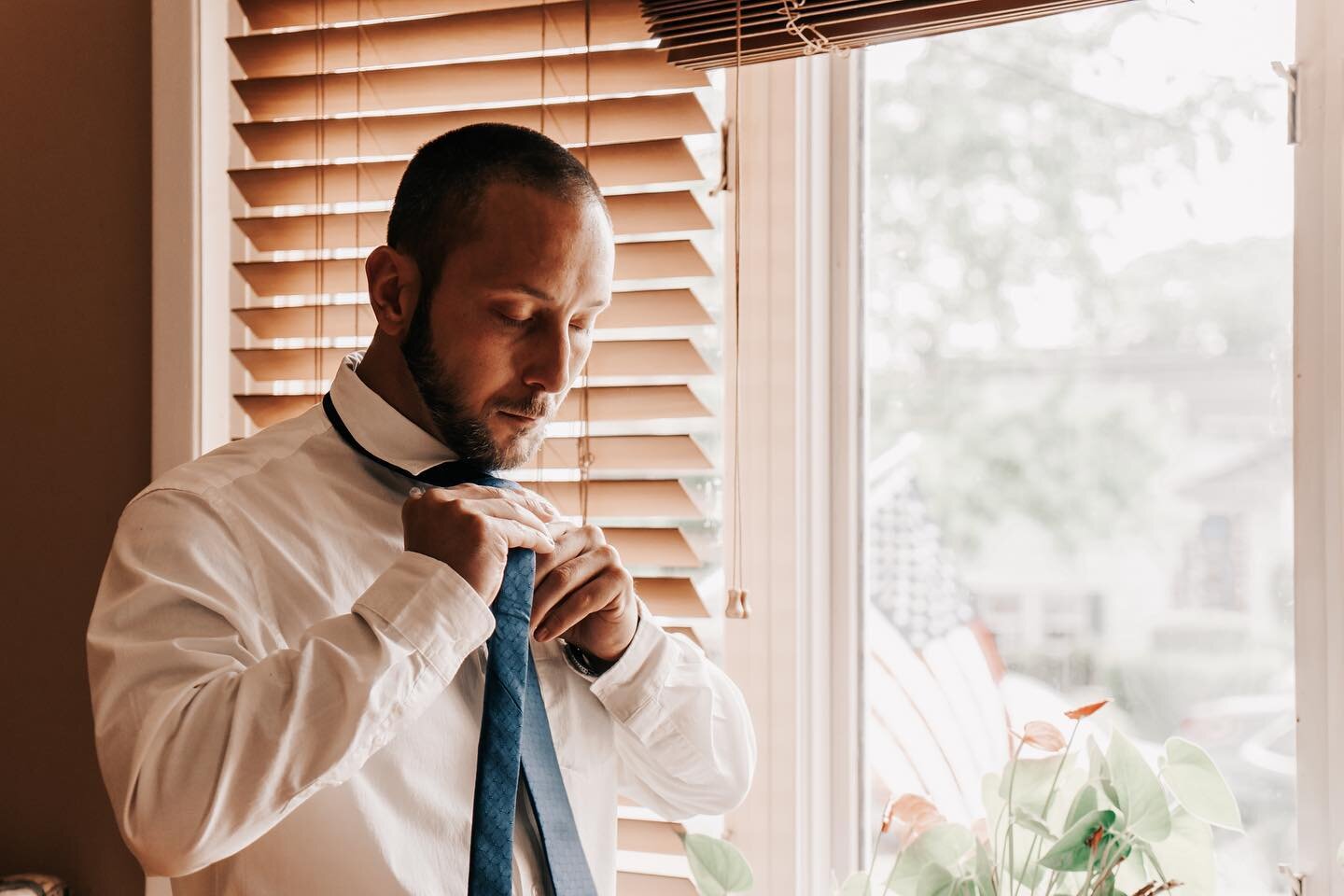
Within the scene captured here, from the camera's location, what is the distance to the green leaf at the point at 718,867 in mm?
1288

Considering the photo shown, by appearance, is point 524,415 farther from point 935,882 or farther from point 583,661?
point 935,882

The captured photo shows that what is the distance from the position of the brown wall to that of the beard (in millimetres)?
762

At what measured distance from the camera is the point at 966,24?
1294 mm

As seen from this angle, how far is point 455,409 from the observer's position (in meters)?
1.03

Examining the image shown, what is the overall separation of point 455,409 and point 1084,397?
2.78 feet

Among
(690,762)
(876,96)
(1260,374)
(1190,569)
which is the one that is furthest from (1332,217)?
(690,762)

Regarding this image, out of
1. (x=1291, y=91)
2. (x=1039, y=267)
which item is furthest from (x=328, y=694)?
(x=1291, y=91)

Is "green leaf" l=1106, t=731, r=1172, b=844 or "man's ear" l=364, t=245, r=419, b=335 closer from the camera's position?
"man's ear" l=364, t=245, r=419, b=335

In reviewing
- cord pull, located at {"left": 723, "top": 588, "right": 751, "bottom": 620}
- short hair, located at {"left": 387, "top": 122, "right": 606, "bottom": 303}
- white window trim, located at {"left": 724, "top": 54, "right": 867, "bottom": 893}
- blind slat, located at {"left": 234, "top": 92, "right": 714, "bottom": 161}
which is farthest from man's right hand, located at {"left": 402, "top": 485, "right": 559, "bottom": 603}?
blind slat, located at {"left": 234, "top": 92, "right": 714, "bottom": 161}

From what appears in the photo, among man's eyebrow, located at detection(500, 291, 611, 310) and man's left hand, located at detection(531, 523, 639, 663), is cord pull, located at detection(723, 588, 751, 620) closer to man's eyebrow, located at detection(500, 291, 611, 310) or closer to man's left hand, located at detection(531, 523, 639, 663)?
man's left hand, located at detection(531, 523, 639, 663)

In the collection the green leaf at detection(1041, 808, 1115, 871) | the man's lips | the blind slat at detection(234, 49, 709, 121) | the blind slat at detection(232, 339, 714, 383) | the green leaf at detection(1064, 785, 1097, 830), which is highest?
the blind slat at detection(234, 49, 709, 121)

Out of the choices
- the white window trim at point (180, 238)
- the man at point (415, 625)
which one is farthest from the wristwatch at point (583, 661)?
the white window trim at point (180, 238)

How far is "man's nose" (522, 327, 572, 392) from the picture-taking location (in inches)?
40.2

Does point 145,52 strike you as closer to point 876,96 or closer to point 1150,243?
point 876,96
